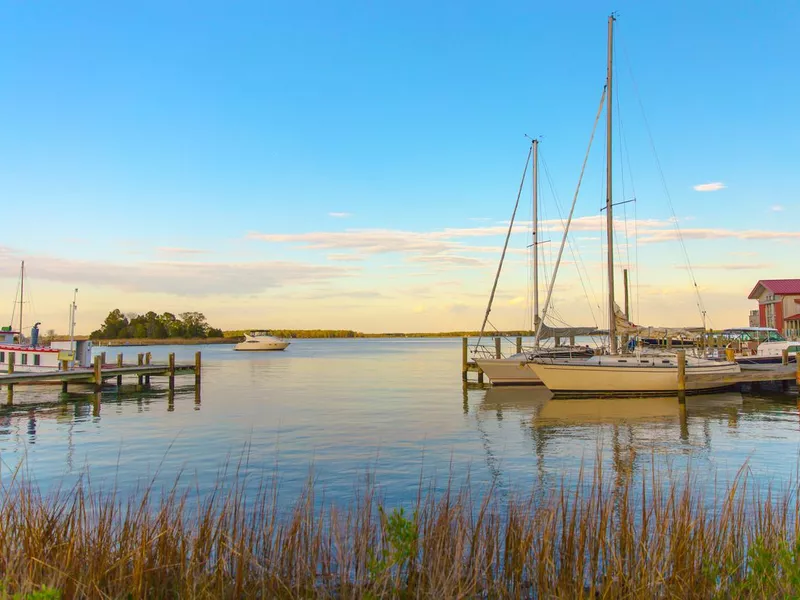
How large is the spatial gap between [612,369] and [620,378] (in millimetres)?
707

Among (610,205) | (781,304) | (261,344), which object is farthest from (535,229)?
(261,344)

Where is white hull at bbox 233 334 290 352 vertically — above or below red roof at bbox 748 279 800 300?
below

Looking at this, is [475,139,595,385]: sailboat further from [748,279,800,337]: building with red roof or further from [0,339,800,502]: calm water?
[748,279,800,337]: building with red roof

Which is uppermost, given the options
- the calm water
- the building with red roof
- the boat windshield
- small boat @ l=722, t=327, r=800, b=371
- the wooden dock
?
the building with red roof

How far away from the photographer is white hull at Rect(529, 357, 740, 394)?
3212 centimetres

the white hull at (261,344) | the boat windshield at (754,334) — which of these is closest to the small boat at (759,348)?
the boat windshield at (754,334)

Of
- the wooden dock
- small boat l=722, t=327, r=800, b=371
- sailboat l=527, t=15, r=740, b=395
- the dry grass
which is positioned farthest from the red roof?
the dry grass

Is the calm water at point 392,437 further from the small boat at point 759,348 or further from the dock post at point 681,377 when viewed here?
the small boat at point 759,348

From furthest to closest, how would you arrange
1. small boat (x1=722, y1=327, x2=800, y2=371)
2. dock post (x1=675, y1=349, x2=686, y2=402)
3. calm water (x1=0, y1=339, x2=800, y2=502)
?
small boat (x1=722, y1=327, x2=800, y2=371)
dock post (x1=675, y1=349, x2=686, y2=402)
calm water (x1=0, y1=339, x2=800, y2=502)

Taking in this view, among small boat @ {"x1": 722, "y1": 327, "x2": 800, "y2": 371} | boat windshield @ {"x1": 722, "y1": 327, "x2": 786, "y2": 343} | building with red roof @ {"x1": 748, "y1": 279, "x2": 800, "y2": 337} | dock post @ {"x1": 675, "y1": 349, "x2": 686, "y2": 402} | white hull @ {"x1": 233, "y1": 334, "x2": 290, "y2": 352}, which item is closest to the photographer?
dock post @ {"x1": 675, "y1": 349, "x2": 686, "y2": 402}

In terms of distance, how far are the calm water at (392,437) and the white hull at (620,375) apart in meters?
0.76

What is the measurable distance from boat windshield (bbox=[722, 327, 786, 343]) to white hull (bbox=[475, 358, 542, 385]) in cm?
2357

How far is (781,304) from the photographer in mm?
65125

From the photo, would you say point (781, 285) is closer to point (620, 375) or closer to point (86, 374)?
point (620, 375)
